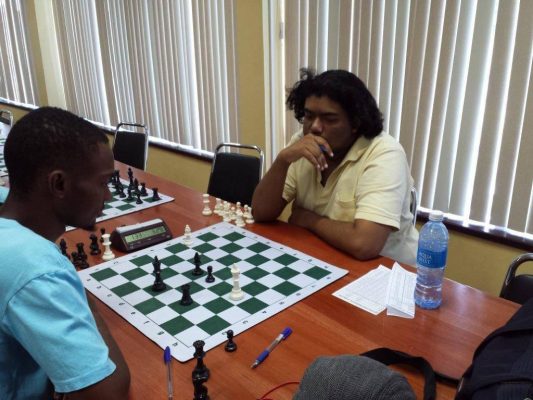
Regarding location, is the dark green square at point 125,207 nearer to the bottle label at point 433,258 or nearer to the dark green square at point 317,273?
the dark green square at point 317,273

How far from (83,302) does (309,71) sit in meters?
1.58

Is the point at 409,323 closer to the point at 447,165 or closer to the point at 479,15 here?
the point at 447,165

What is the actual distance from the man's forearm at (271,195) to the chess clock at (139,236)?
0.43 m

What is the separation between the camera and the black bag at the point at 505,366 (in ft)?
2.27

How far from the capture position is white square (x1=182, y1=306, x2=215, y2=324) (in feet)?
3.91

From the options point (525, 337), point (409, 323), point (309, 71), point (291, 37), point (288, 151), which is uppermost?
point (291, 37)

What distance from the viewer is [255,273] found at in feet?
4.76

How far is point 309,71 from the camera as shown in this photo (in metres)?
2.04

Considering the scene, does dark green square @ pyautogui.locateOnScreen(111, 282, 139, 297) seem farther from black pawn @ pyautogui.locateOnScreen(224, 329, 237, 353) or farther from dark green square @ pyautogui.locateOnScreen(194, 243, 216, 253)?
black pawn @ pyautogui.locateOnScreen(224, 329, 237, 353)

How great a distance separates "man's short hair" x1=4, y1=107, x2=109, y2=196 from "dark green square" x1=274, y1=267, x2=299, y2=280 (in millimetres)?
783

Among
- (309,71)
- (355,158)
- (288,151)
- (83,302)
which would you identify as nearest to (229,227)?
(288,151)

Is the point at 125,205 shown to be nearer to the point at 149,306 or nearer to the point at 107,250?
the point at 107,250

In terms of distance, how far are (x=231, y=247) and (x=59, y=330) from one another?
94cm

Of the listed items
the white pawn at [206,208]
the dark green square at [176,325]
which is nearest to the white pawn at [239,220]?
the white pawn at [206,208]
